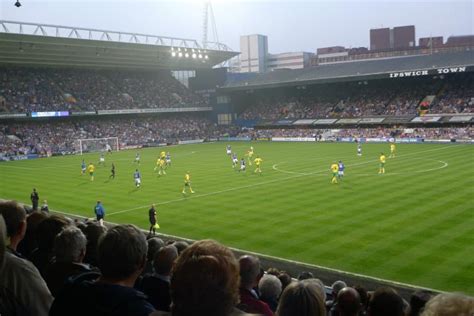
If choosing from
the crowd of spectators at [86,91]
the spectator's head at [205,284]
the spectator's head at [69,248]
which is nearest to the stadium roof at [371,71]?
the crowd of spectators at [86,91]

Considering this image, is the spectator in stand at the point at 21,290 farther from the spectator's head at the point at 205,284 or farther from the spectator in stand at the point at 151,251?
the spectator in stand at the point at 151,251

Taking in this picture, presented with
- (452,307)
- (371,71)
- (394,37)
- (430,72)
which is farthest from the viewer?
(394,37)

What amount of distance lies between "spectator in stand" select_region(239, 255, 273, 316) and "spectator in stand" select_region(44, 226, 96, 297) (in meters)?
1.66

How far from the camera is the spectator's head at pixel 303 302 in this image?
371 cm

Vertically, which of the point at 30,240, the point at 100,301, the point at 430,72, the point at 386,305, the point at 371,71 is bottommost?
the point at 386,305

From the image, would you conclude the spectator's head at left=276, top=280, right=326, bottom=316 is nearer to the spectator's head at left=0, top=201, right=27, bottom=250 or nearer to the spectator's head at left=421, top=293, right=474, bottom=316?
A: the spectator's head at left=421, top=293, right=474, bottom=316

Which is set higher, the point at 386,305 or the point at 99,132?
the point at 99,132

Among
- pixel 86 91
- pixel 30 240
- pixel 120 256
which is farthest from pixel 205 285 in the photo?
pixel 86 91

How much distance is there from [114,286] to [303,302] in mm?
1487

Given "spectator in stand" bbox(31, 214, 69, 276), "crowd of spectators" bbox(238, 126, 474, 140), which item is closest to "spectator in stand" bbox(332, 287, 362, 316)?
"spectator in stand" bbox(31, 214, 69, 276)

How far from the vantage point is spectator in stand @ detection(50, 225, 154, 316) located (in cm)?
355

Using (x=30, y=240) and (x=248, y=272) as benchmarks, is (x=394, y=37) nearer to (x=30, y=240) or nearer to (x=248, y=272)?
(x=30, y=240)

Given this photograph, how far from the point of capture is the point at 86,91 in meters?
82.7

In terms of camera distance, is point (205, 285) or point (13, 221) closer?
point (205, 285)
